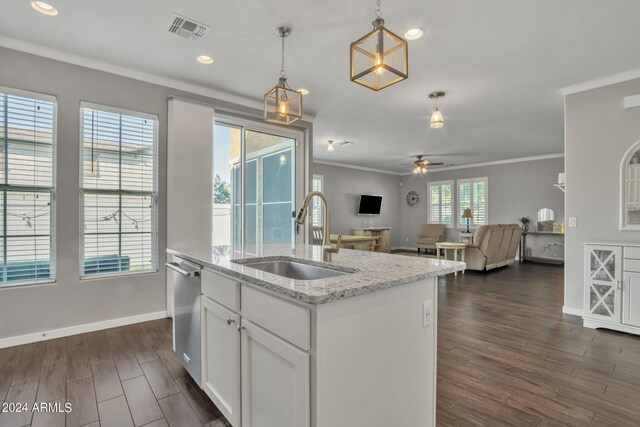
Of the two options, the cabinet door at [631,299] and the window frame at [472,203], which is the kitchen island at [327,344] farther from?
the window frame at [472,203]

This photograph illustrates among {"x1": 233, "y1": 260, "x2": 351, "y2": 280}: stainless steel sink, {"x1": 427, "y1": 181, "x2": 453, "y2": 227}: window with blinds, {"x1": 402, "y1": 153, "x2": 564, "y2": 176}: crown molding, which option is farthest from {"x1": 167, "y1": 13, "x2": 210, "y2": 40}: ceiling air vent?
{"x1": 427, "y1": 181, "x2": 453, "y2": 227}: window with blinds

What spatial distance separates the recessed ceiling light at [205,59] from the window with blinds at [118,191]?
2.91ft

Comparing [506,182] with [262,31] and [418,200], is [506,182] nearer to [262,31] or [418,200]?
[418,200]

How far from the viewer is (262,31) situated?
271cm

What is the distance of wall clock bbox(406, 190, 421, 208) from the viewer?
35.4 feet

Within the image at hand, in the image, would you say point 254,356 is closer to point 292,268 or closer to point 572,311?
point 292,268

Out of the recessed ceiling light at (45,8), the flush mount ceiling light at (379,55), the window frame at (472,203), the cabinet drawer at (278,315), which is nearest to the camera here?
the cabinet drawer at (278,315)

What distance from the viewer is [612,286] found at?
323cm

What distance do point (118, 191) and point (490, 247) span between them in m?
6.37

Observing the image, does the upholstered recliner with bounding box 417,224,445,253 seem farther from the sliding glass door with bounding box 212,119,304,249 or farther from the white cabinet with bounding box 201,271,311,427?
the white cabinet with bounding box 201,271,311,427

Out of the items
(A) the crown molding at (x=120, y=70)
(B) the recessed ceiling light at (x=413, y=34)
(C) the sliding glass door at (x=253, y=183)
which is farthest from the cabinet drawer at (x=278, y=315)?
(A) the crown molding at (x=120, y=70)

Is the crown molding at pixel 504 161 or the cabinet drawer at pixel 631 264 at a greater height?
the crown molding at pixel 504 161

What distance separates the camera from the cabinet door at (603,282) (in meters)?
3.19

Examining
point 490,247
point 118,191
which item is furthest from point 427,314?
point 490,247
